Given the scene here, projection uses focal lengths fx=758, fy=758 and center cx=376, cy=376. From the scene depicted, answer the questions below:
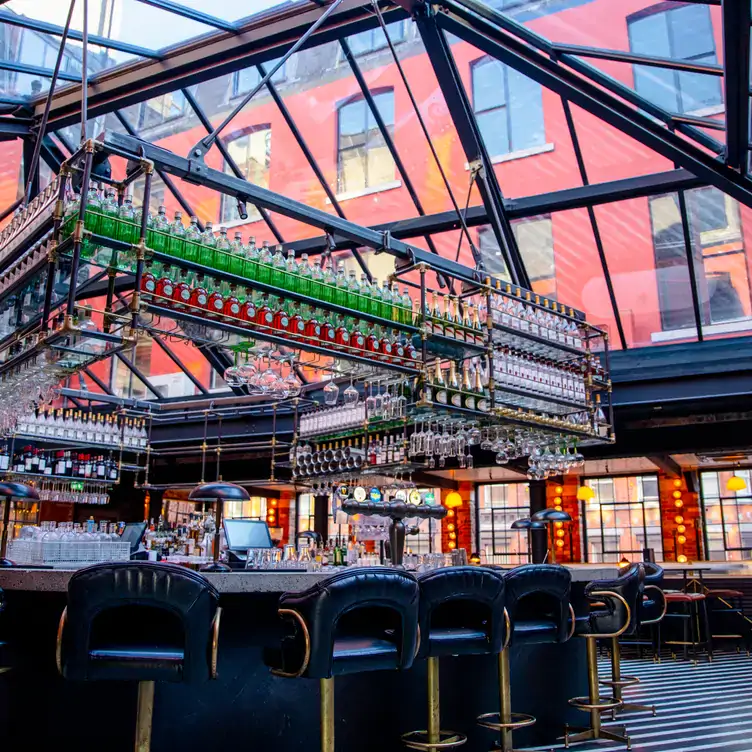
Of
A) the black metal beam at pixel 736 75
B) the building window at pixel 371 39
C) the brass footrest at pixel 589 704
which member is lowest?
the brass footrest at pixel 589 704

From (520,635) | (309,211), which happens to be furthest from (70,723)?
(309,211)

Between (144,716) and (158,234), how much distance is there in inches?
103

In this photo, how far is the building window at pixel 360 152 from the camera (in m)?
8.14

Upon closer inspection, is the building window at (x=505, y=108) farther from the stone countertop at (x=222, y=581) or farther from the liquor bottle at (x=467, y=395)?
the stone countertop at (x=222, y=581)

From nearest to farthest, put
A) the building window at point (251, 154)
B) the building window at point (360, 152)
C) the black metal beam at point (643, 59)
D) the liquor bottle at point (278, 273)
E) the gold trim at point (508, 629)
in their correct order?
the gold trim at point (508, 629) < the liquor bottle at point (278, 273) < the black metal beam at point (643, 59) < the building window at point (360, 152) < the building window at point (251, 154)

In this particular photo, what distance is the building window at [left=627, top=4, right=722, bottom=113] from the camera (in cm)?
636

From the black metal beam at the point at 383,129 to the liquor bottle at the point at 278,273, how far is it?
2546mm

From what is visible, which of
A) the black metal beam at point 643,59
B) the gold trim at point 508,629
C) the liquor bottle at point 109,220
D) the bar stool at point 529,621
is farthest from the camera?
the black metal beam at point 643,59

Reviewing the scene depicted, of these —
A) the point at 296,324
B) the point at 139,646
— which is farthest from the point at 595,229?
the point at 139,646

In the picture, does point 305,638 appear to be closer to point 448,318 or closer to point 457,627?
point 457,627

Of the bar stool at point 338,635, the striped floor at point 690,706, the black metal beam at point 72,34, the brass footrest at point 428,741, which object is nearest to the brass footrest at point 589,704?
the striped floor at point 690,706

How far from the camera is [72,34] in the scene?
20.6ft

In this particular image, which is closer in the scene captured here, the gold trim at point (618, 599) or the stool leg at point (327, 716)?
the stool leg at point (327, 716)

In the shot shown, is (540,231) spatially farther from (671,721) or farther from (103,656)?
(103,656)
